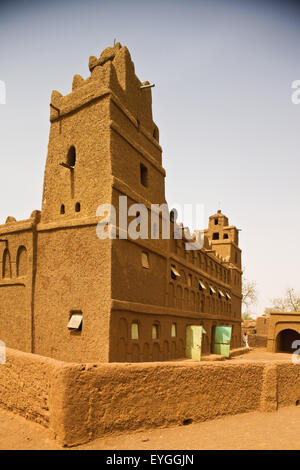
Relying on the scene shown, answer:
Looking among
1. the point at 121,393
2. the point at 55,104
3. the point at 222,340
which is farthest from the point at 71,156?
the point at 222,340

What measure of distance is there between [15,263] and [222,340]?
52.8 ft

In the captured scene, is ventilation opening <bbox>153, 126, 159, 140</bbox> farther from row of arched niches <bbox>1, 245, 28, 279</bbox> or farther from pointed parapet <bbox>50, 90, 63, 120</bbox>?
row of arched niches <bbox>1, 245, 28, 279</bbox>

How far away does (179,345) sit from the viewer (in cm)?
1866

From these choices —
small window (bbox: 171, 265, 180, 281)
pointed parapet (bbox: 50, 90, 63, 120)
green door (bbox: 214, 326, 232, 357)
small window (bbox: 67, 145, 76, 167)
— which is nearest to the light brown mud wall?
small window (bbox: 171, 265, 180, 281)

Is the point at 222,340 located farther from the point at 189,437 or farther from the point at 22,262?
the point at 189,437

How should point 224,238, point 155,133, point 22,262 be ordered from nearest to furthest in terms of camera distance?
point 22,262, point 155,133, point 224,238

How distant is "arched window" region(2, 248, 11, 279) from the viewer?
1645 cm

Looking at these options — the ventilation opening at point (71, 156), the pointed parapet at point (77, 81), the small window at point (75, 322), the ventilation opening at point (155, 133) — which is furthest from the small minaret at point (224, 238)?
the small window at point (75, 322)

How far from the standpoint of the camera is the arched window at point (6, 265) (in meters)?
16.5

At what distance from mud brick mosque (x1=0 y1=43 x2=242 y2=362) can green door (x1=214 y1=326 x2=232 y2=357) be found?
764 centimetres

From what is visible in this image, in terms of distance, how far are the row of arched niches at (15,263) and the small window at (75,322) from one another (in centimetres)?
377

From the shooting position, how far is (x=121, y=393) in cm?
820

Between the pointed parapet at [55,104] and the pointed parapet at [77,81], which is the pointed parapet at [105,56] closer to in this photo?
the pointed parapet at [77,81]

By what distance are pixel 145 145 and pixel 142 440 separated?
42.5 feet
